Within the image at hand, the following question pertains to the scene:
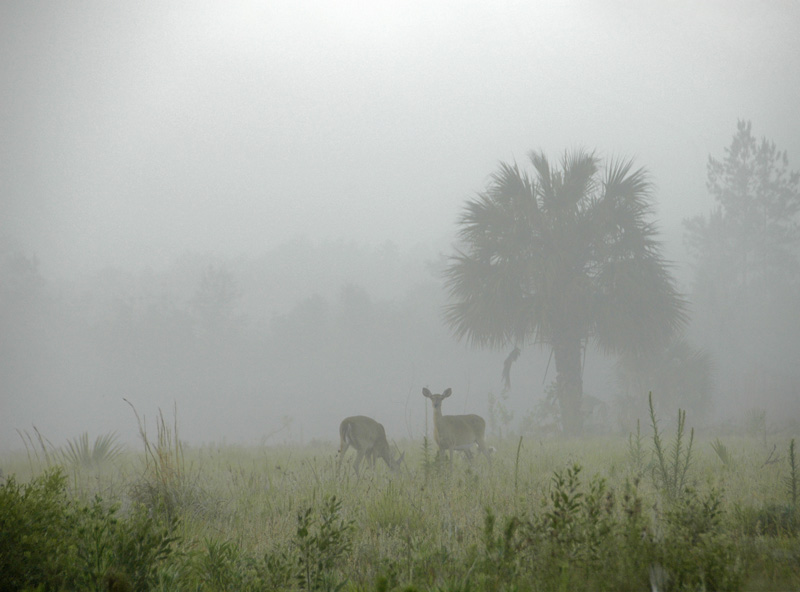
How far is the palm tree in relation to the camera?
735 inches

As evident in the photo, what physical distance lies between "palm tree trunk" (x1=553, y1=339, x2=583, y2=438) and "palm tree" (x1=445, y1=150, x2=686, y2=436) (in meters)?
0.04

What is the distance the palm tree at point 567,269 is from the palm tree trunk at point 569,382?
4 cm

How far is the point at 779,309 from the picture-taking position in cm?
5378

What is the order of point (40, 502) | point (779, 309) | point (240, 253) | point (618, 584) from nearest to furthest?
point (618, 584)
point (40, 502)
point (779, 309)
point (240, 253)

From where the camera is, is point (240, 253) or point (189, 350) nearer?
point (189, 350)

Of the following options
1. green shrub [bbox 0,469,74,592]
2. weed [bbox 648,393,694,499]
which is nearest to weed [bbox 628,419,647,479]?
weed [bbox 648,393,694,499]

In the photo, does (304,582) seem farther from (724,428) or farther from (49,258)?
(49,258)

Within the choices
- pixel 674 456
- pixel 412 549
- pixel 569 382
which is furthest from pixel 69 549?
pixel 569 382

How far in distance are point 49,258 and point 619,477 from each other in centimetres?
→ 17051

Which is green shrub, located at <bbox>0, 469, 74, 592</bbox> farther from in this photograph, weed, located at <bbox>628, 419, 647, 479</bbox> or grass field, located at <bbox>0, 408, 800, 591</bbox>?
weed, located at <bbox>628, 419, 647, 479</bbox>

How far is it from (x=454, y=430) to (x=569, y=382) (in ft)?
33.8

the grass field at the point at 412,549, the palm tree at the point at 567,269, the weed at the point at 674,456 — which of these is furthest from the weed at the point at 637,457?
the palm tree at the point at 567,269

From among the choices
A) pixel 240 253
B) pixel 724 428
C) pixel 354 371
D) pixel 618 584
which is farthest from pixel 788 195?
pixel 240 253

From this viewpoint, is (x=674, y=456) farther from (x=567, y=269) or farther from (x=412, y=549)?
(x=567, y=269)
